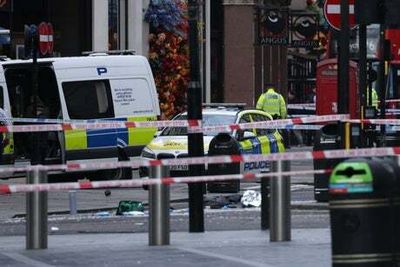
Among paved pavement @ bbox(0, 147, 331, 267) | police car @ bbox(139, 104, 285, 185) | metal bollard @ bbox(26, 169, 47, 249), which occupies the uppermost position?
police car @ bbox(139, 104, 285, 185)

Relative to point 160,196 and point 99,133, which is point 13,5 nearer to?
point 99,133

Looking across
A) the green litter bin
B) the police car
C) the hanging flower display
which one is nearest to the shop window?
the police car

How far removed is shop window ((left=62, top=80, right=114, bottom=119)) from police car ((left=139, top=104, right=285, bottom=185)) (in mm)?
1461

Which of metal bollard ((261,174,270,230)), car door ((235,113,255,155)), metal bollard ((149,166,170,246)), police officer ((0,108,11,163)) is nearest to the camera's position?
metal bollard ((149,166,170,246))

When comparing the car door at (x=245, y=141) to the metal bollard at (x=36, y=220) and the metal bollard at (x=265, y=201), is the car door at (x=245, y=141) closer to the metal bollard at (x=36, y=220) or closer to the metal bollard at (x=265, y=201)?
the metal bollard at (x=265, y=201)

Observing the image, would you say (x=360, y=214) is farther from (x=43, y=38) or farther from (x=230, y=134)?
(x=43, y=38)

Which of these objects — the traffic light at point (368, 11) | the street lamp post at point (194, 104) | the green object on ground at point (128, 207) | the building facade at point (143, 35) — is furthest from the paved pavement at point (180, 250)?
the building facade at point (143, 35)

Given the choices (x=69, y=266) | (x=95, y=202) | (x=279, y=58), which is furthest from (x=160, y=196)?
(x=279, y=58)

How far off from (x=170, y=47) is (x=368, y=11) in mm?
21941

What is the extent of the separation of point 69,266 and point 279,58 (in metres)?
38.1

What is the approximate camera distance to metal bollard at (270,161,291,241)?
13.4m

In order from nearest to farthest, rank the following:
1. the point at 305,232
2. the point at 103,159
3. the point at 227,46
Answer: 1. the point at 305,232
2. the point at 103,159
3. the point at 227,46

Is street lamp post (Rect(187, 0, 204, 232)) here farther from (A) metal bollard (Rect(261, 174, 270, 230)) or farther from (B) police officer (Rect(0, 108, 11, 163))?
(B) police officer (Rect(0, 108, 11, 163))

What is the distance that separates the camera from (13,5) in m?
36.1
